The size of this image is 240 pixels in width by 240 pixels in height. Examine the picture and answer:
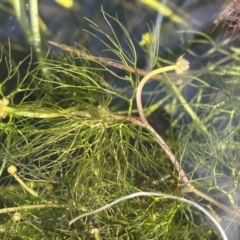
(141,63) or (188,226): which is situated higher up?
(141,63)

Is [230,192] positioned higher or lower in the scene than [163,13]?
lower

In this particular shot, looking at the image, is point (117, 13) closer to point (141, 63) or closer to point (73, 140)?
point (141, 63)

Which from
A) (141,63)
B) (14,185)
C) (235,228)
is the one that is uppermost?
(141,63)

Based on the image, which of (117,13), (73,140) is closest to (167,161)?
(73,140)

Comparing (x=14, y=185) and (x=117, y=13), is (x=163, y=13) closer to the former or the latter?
(x=117, y=13)

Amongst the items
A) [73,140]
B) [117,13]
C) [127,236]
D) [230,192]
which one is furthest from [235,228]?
[117,13]

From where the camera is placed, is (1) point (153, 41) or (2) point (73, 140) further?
(1) point (153, 41)
